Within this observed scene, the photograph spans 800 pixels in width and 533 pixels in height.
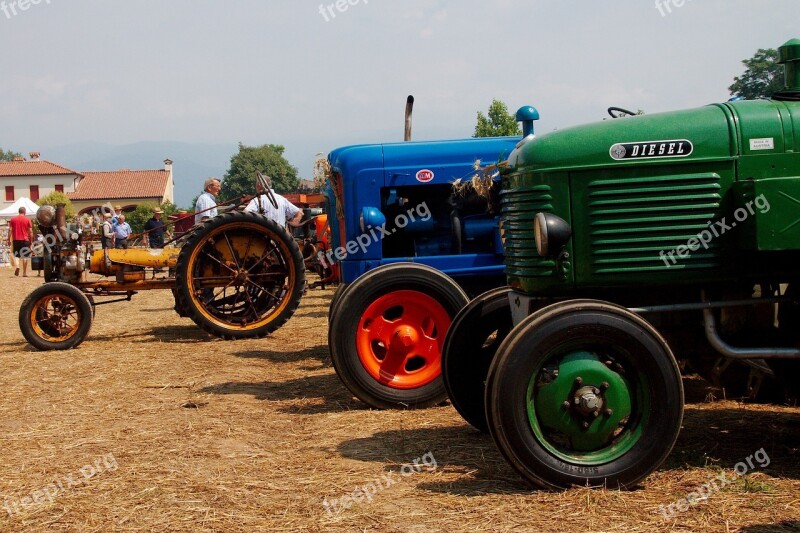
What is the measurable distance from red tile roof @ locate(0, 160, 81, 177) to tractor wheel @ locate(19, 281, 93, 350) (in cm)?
8001

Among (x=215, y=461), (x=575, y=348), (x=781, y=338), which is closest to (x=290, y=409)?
(x=215, y=461)

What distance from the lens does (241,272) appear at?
30.3ft

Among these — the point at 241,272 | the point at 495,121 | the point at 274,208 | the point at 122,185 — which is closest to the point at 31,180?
the point at 122,185

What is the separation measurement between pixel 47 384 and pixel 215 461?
3.23 m

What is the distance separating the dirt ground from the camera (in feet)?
12.1

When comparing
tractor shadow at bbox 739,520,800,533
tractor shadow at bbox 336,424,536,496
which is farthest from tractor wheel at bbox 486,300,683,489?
tractor shadow at bbox 739,520,800,533

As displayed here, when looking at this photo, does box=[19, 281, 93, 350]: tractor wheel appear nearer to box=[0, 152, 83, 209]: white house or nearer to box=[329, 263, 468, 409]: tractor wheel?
box=[329, 263, 468, 409]: tractor wheel

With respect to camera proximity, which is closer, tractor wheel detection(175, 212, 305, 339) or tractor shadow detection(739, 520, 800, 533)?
tractor shadow detection(739, 520, 800, 533)

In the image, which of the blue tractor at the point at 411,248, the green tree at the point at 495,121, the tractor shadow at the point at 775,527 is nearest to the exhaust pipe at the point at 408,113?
the blue tractor at the point at 411,248

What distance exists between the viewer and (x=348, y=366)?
5.88m

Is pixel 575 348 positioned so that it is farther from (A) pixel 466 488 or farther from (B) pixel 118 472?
(B) pixel 118 472

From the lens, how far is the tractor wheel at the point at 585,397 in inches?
153

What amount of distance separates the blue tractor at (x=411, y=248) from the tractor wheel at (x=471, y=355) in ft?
3.21

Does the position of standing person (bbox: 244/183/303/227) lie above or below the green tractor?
above
